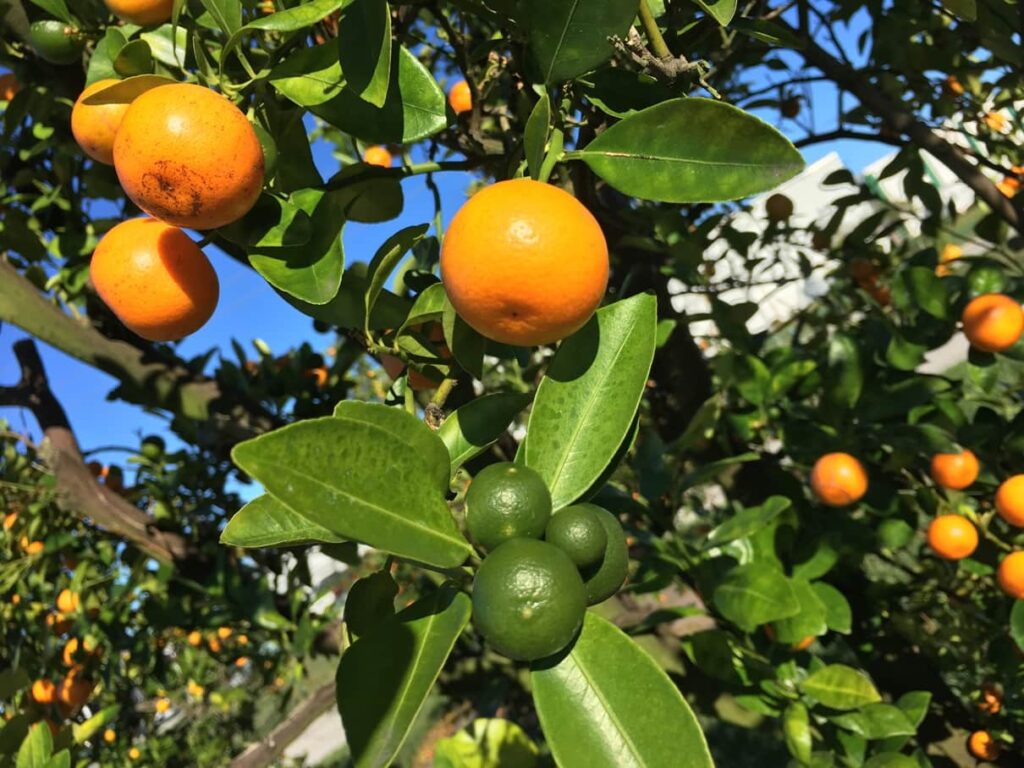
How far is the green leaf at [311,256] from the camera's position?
56cm

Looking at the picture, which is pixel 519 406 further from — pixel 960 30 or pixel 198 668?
pixel 198 668

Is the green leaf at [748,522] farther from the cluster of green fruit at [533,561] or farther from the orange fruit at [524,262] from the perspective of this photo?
the orange fruit at [524,262]

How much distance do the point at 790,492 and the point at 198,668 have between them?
9.98ft

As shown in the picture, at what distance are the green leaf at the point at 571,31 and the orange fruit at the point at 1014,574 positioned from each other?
3.92 ft

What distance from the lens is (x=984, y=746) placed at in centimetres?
158

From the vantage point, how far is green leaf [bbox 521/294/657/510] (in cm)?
59

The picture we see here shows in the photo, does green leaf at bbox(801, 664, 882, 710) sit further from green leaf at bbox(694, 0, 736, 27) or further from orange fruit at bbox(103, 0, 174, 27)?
orange fruit at bbox(103, 0, 174, 27)

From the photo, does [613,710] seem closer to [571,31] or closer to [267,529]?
[267,529]

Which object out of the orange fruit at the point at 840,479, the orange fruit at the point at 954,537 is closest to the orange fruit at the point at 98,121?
the orange fruit at the point at 840,479

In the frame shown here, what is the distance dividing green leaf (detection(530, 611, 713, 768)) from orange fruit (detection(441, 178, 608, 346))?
0.81 feet

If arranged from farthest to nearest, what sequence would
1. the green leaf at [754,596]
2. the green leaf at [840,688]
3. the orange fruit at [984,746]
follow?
the orange fruit at [984,746]
the green leaf at [840,688]
the green leaf at [754,596]

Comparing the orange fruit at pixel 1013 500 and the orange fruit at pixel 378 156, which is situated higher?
the orange fruit at pixel 378 156

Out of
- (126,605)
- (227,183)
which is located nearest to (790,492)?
(227,183)

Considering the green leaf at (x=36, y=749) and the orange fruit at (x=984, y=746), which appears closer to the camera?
the green leaf at (x=36, y=749)
